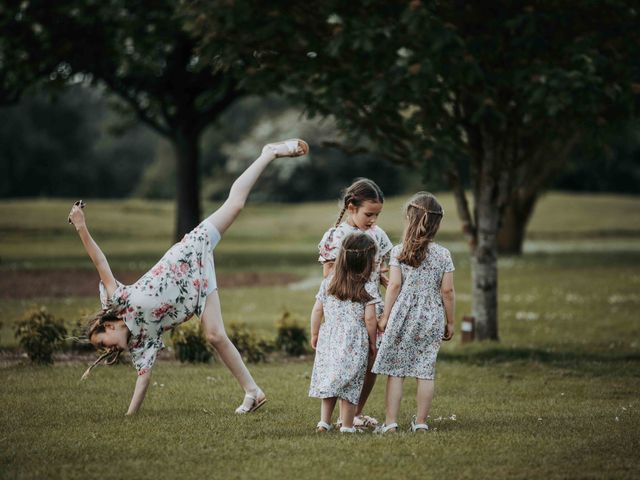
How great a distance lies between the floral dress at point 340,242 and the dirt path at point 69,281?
11689 mm

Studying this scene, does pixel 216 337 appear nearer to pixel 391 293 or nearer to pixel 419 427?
pixel 391 293

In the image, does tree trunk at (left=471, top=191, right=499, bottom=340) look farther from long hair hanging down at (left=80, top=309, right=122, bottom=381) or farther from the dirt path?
the dirt path

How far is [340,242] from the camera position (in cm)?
673

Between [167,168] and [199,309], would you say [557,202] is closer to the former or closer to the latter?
[167,168]

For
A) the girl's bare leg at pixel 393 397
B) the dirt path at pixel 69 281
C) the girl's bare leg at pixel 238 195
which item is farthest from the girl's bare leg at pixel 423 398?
the dirt path at pixel 69 281

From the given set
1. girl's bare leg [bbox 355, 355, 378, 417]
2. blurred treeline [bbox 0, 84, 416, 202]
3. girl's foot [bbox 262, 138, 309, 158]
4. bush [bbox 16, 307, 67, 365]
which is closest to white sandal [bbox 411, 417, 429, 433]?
girl's bare leg [bbox 355, 355, 378, 417]

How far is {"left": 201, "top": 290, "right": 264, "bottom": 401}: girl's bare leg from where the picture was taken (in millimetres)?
7145

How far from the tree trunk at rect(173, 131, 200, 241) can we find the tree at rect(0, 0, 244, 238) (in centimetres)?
3

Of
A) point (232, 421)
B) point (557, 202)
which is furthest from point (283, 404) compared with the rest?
point (557, 202)

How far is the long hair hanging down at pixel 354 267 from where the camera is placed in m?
6.52

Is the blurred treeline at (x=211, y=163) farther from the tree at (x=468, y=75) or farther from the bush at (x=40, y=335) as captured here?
the bush at (x=40, y=335)

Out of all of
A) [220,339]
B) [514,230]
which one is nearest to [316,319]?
[220,339]

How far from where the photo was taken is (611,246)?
35156mm

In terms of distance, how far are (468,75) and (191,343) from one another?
4345 mm
